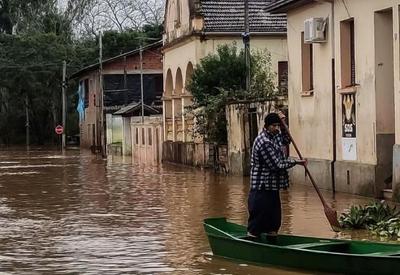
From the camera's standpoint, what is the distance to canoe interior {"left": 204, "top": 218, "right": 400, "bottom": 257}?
9922 millimetres

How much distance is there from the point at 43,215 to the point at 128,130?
1425 inches

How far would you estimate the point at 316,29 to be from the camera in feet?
73.1

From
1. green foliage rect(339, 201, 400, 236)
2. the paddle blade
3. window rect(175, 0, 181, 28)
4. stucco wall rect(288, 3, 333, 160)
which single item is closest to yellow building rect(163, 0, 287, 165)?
window rect(175, 0, 181, 28)

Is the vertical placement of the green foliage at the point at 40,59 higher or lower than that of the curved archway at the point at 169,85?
higher

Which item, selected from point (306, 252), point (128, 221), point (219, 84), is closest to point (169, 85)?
point (219, 84)

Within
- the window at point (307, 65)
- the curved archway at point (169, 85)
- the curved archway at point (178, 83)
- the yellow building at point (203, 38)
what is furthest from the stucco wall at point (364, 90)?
the curved archway at point (169, 85)

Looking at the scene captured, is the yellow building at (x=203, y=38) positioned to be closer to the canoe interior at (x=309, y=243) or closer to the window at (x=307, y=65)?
the window at (x=307, y=65)

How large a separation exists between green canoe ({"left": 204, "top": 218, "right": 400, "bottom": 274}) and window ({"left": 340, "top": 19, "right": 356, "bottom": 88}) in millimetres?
10289

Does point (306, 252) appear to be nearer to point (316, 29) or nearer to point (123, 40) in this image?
point (316, 29)

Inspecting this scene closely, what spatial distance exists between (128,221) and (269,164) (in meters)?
5.87

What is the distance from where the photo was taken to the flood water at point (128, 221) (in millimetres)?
11273

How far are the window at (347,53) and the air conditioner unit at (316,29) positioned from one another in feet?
2.48

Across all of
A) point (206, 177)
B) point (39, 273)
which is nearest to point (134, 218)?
point (39, 273)

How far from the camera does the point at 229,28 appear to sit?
37969 mm
